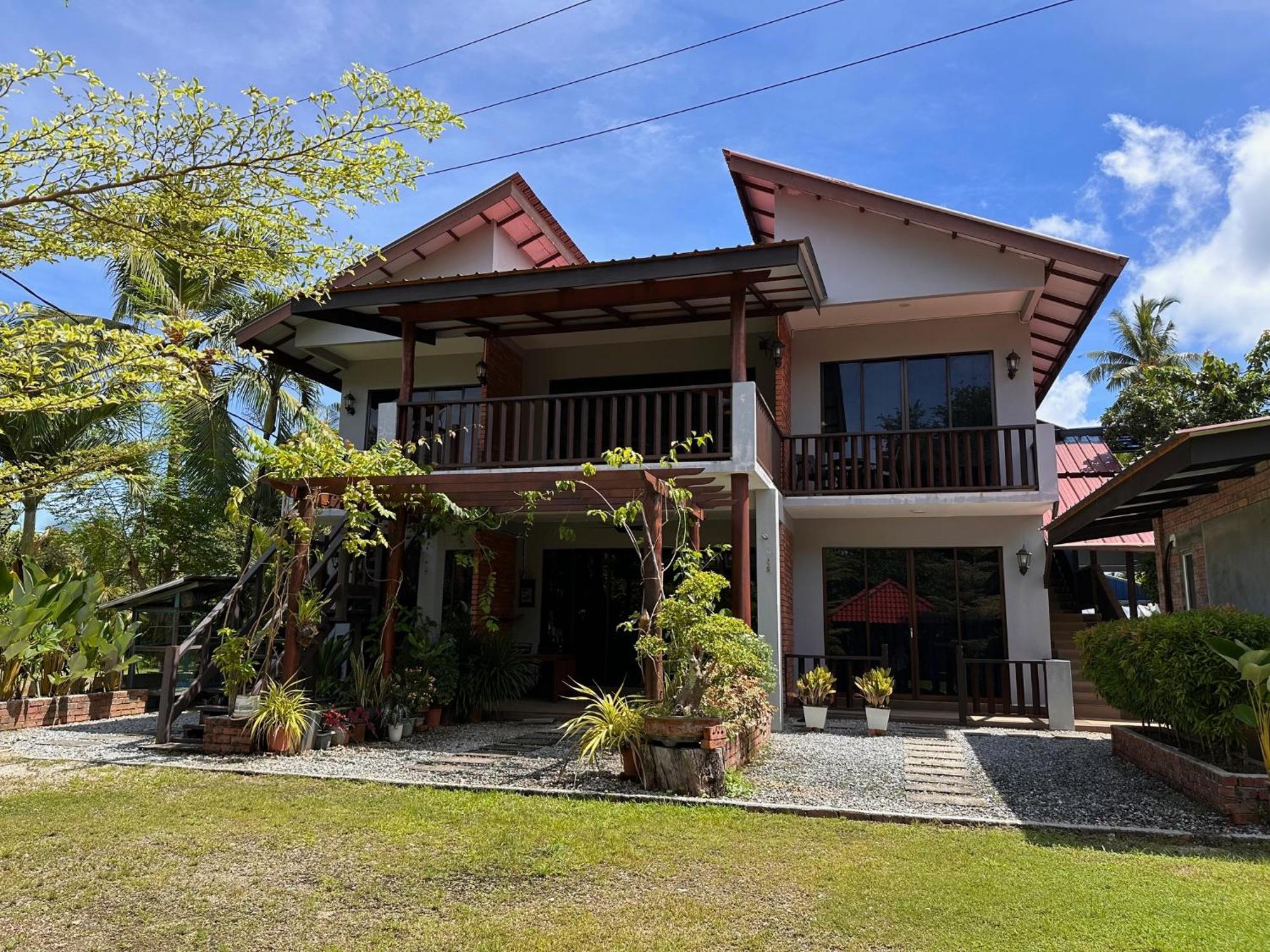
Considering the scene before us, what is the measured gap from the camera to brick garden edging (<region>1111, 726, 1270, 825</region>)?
5.76 m

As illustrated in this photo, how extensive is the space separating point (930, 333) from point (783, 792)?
8.53 m

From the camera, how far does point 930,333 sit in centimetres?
1312

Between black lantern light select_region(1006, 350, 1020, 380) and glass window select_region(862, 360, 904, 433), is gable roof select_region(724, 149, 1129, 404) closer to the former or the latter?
black lantern light select_region(1006, 350, 1020, 380)

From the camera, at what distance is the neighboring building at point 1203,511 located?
6629mm

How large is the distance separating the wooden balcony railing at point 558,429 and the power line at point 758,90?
3.21m

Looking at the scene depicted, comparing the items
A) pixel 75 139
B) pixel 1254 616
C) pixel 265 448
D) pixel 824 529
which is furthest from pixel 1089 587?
pixel 75 139

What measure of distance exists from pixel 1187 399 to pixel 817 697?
1573cm

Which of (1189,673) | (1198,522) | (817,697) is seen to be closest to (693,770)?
(1189,673)

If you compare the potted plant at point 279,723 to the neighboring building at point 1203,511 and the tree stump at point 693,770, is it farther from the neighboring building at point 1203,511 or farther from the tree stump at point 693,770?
the neighboring building at point 1203,511

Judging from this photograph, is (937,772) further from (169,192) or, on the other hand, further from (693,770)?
(169,192)

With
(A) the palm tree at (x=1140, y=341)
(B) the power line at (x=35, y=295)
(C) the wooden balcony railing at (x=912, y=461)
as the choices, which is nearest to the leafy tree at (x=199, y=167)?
(B) the power line at (x=35, y=295)

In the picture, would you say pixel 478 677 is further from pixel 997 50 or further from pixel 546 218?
pixel 997 50

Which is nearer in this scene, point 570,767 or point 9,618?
point 570,767

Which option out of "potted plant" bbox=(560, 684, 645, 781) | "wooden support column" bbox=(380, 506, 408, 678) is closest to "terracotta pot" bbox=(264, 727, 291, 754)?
"wooden support column" bbox=(380, 506, 408, 678)
